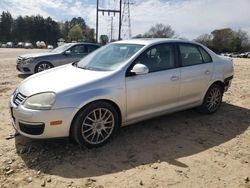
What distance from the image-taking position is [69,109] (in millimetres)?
3945

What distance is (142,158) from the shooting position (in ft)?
13.5

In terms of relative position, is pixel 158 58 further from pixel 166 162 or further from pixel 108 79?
pixel 166 162

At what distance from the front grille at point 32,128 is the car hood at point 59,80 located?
43 centimetres

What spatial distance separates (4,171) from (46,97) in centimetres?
105

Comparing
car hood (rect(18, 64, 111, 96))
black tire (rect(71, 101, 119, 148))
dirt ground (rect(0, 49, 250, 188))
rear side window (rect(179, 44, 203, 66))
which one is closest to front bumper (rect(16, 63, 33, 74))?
dirt ground (rect(0, 49, 250, 188))

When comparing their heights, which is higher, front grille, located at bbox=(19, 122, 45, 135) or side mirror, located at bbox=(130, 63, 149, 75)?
side mirror, located at bbox=(130, 63, 149, 75)

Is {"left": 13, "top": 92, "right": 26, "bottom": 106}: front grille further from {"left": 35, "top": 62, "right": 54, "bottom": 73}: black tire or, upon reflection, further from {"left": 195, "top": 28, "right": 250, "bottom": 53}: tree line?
{"left": 195, "top": 28, "right": 250, "bottom": 53}: tree line

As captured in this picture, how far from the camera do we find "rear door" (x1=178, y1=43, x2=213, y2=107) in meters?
5.32

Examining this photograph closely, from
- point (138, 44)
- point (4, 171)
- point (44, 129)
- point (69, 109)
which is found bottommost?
point (4, 171)

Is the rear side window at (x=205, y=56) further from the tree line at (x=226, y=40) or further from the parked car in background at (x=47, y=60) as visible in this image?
the tree line at (x=226, y=40)

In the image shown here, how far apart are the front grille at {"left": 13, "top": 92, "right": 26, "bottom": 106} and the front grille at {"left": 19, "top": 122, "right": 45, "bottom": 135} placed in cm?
31

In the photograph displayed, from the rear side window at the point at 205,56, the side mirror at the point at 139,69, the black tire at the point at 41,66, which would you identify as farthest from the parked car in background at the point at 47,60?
the side mirror at the point at 139,69

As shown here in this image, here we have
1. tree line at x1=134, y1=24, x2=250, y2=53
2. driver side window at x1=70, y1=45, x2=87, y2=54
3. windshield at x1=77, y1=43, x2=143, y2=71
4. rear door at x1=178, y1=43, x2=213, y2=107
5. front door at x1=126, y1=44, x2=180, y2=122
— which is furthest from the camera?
tree line at x1=134, y1=24, x2=250, y2=53

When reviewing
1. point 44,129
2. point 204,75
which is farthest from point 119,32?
point 44,129
